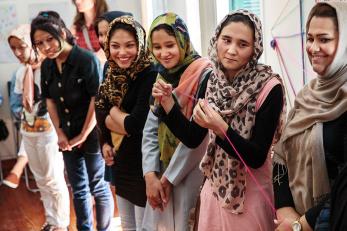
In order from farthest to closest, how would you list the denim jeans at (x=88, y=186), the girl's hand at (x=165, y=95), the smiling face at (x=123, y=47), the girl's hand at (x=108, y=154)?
1. the denim jeans at (x=88, y=186)
2. the girl's hand at (x=108, y=154)
3. the smiling face at (x=123, y=47)
4. the girl's hand at (x=165, y=95)

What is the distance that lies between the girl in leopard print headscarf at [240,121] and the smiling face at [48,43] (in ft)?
3.92

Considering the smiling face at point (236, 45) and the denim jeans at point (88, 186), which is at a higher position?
the smiling face at point (236, 45)

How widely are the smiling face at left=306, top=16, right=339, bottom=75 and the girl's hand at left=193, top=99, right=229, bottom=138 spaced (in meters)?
0.30

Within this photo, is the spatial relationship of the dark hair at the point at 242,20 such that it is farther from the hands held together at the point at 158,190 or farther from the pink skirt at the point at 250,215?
the hands held together at the point at 158,190

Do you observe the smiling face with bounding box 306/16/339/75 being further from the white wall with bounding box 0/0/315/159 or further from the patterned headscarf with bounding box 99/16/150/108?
the patterned headscarf with bounding box 99/16/150/108

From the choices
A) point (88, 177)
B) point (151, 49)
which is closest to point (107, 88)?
point (151, 49)

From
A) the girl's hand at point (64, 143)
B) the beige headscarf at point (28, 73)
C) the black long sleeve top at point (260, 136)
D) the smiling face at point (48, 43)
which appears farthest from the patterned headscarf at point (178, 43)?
the beige headscarf at point (28, 73)

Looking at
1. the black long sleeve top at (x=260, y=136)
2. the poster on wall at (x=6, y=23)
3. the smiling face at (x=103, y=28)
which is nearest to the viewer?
the black long sleeve top at (x=260, y=136)

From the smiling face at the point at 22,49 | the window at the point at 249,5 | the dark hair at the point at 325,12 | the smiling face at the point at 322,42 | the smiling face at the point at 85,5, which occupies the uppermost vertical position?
the smiling face at the point at 85,5

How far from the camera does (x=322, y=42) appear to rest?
1142mm

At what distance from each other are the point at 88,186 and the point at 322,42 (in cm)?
179

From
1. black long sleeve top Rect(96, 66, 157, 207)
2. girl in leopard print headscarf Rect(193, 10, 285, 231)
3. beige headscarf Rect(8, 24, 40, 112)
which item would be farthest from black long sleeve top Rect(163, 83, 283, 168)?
beige headscarf Rect(8, 24, 40, 112)

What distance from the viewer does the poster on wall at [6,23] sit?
14.8ft

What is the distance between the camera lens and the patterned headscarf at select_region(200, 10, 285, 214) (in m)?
1.29
